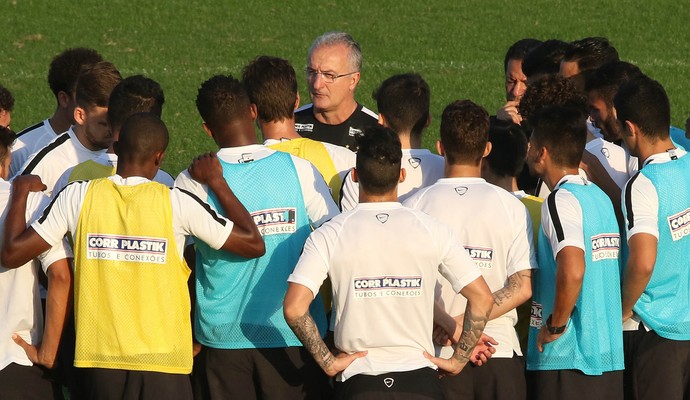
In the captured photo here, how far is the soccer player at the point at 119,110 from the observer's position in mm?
7008

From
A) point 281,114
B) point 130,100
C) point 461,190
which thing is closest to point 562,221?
point 461,190

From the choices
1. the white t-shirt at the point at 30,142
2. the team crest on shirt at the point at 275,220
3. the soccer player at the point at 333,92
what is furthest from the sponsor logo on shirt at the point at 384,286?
the white t-shirt at the point at 30,142

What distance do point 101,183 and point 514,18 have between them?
73.1ft

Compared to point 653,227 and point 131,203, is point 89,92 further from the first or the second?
point 653,227

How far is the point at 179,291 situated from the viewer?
20.9ft

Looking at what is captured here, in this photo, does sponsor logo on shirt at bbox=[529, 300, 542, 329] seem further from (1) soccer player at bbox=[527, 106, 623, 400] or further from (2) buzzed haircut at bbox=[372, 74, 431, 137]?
(2) buzzed haircut at bbox=[372, 74, 431, 137]

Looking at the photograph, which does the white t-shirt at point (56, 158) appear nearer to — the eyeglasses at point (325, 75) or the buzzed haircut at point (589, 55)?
the eyeglasses at point (325, 75)

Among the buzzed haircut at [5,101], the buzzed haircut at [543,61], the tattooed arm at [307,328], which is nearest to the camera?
the tattooed arm at [307,328]

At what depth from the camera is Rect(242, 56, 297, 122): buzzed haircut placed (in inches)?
284

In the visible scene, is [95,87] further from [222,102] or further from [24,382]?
[24,382]

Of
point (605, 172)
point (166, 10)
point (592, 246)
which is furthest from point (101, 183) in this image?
point (166, 10)

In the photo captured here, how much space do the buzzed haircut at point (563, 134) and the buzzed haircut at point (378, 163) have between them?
111cm

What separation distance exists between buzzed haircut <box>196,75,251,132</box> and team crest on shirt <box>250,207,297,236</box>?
592 millimetres

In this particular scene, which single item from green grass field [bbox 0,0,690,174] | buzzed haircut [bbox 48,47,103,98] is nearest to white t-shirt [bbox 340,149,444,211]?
buzzed haircut [bbox 48,47,103,98]
